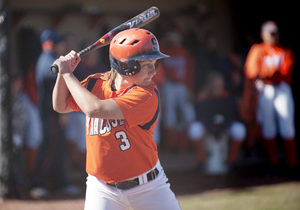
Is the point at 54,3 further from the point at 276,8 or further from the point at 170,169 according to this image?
the point at 276,8

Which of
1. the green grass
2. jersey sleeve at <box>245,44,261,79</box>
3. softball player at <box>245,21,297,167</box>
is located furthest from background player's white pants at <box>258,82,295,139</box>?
the green grass

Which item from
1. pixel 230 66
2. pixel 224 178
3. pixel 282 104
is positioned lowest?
pixel 224 178

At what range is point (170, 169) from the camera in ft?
19.0

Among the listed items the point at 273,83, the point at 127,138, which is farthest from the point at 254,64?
the point at 127,138

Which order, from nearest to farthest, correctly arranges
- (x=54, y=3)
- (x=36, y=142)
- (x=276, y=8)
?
(x=36, y=142)
(x=54, y=3)
(x=276, y=8)

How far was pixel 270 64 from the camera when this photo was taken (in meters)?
5.29

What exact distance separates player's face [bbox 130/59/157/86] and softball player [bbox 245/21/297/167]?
11.2 ft

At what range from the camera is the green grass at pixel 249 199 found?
158 inches

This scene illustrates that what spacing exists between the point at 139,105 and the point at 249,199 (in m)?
2.73

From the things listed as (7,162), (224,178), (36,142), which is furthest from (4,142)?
(224,178)

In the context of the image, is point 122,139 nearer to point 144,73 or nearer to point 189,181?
point 144,73

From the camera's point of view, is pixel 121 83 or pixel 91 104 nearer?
pixel 91 104

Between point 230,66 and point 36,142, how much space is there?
3.33 m

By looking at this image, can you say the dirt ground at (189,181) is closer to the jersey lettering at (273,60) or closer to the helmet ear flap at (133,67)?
the jersey lettering at (273,60)
